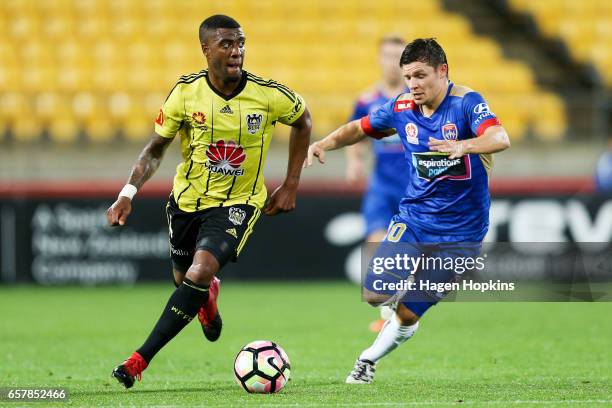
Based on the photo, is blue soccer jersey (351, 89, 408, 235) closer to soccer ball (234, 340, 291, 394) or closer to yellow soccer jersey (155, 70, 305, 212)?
yellow soccer jersey (155, 70, 305, 212)

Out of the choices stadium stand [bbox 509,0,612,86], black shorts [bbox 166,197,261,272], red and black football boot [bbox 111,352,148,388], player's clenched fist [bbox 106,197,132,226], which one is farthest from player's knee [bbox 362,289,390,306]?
stadium stand [bbox 509,0,612,86]

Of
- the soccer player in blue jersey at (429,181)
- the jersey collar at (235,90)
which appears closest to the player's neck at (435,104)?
the soccer player in blue jersey at (429,181)

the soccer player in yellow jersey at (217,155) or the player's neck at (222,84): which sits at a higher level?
the player's neck at (222,84)

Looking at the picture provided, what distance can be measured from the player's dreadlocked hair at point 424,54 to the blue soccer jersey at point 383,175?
13.3ft

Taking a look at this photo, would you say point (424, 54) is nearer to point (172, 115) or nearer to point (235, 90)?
point (235, 90)

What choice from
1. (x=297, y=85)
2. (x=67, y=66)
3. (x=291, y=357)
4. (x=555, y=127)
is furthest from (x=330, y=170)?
(x=291, y=357)

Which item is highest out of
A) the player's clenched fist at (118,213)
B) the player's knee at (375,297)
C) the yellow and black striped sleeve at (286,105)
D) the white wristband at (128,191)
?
the yellow and black striped sleeve at (286,105)

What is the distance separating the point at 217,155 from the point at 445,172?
1489 millimetres

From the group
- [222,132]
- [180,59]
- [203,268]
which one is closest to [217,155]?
[222,132]

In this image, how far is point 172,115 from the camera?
745cm

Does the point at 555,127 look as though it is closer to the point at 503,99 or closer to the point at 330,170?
the point at 503,99

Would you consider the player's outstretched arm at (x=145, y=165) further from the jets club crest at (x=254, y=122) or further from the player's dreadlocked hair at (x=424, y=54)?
the player's dreadlocked hair at (x=424, y=54)

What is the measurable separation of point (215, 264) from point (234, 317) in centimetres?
550

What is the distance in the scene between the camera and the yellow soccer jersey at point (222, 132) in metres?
7.46
